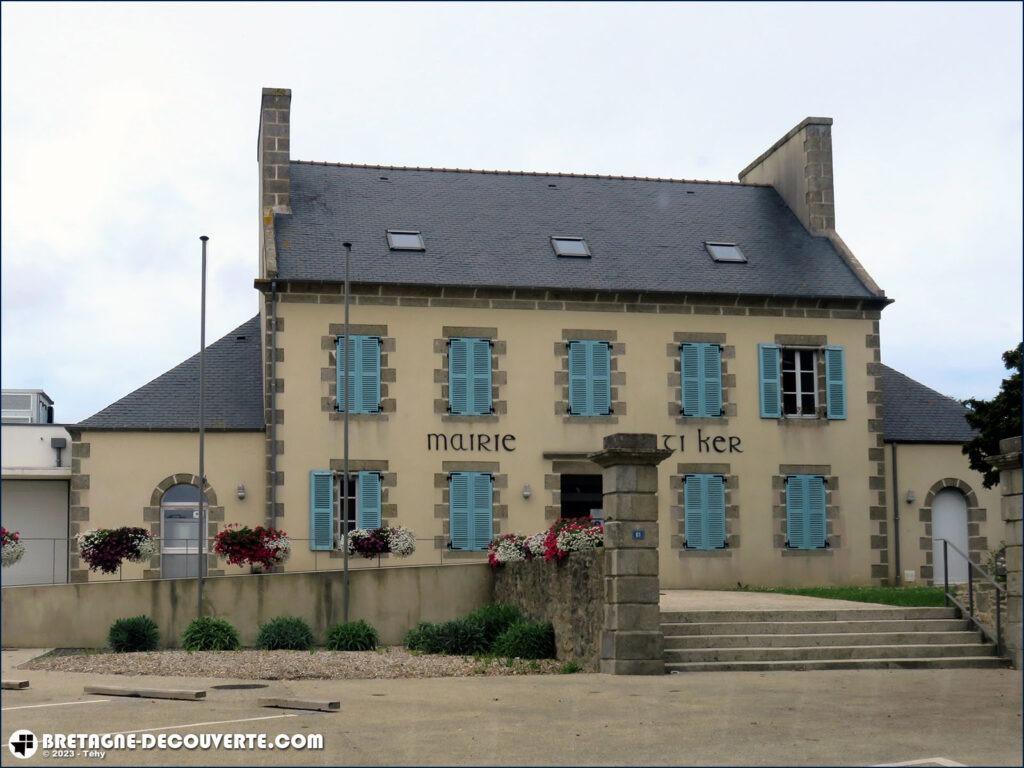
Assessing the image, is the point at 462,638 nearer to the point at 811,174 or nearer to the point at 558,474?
the point at 558,474

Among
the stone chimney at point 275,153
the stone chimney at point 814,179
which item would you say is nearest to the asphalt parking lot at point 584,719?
the stone chimney at point 275,153

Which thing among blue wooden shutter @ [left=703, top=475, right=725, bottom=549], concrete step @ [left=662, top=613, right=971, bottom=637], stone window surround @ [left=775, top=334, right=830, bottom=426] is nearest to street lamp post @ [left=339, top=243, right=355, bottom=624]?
concrete step @ [left=662, top=613, right=971, bottom=637]

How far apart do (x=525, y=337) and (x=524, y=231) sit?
8.60ft

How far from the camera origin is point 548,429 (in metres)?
22.8

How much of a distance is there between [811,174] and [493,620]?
12783 millimetres

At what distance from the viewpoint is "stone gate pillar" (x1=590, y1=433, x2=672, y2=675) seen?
13469mm

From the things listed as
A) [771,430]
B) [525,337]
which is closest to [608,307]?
[525,337]

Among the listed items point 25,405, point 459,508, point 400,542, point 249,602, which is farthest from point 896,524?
point 25,405

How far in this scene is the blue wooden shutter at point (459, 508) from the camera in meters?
22.2

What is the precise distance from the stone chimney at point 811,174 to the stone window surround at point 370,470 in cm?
943

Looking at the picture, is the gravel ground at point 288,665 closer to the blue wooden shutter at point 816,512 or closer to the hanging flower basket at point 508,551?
the hanging flower basket at point 508,551

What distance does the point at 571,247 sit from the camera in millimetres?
24344

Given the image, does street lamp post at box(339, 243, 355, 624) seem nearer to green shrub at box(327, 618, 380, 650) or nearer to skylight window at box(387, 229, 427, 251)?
skylight window at box(387, 229, 427, 251)

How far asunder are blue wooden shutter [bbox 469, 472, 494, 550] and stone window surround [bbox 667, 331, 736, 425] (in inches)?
132
